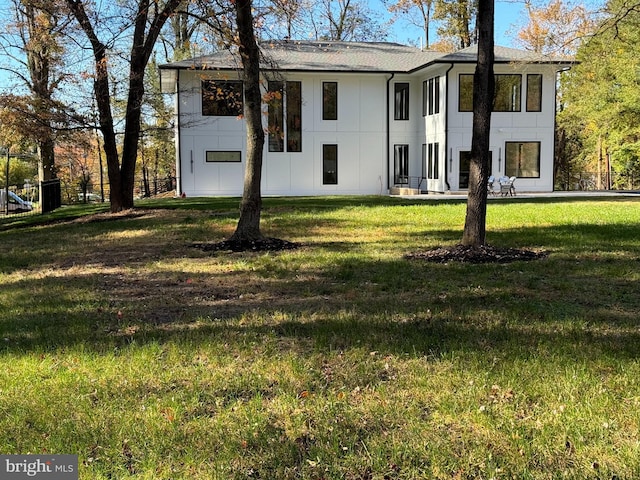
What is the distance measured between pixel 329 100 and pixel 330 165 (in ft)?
8.59

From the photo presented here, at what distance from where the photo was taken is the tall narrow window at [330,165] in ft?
80.6

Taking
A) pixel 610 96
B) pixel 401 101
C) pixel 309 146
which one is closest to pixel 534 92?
pixel 401 101

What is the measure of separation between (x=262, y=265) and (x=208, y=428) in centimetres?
493

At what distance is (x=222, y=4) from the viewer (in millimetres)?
10359

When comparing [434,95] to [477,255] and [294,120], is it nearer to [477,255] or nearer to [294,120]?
[294,120]

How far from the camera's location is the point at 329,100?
2441 centimetres

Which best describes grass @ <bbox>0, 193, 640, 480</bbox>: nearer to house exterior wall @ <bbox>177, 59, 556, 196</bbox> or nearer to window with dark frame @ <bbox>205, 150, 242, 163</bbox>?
house exterior wall @ <bbox>177, 59, 556, 196</bbox>

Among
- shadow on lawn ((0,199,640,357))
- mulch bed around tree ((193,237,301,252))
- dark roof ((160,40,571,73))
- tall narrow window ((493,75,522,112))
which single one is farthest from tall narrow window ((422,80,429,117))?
shadow on lawn ((0,199,640,357))

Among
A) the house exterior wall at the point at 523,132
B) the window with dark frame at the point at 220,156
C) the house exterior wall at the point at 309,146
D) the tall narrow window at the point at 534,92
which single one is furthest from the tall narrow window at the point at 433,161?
the window with dark frame at the point at 220,156

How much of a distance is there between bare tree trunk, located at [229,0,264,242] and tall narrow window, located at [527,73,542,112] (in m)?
16.7

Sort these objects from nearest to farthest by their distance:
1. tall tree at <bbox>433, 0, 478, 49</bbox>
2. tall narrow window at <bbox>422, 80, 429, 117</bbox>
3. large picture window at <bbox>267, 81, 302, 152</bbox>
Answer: large picture window at <bbox>267, 81, 302, 152</bbox>
tall narrow window at <bbox>422, 80, 429, 117</bbox>
tall tree at <bbox>433, 0, 478, 49</bbox>

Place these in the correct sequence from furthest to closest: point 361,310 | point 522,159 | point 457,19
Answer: point 457,19
point 522,159
point 361,310

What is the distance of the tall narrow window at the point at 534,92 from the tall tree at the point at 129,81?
14752 millimetres

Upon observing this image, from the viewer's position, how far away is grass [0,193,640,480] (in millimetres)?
2928
